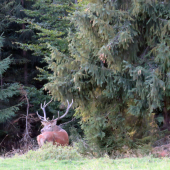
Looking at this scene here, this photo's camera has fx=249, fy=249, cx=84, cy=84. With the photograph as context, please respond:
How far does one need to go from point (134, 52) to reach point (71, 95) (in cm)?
241

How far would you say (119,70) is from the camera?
7344mm

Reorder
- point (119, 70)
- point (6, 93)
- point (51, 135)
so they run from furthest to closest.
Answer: point (6, 93), point (51, 135), point (119, 70)

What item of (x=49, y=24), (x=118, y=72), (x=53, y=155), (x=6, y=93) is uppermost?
(x=49, y=24)

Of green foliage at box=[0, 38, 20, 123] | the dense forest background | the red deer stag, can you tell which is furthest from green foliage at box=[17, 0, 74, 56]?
the red deer stag

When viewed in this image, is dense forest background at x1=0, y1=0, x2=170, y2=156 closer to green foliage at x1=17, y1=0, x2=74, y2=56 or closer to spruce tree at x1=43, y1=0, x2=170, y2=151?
spruce tree at x1=43, y1=0, x2=170, y2=151

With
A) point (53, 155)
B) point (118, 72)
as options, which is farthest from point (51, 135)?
point (118, 72)

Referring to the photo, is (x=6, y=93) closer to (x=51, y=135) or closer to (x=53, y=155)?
(x=51, y=135)

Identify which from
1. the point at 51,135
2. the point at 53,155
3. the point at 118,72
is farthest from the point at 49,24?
the point at 53,155

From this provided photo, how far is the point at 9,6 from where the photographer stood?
16594 mm

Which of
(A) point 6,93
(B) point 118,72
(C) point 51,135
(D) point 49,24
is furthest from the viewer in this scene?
(D) point 49,24

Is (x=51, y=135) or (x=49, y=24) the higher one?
(x=49, y=24)

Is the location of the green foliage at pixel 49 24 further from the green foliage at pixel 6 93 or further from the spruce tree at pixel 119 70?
the spruce tree at pixel 119 70

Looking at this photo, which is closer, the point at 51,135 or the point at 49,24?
the point at 51,135

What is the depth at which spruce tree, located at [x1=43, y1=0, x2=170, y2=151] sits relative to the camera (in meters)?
6.80
